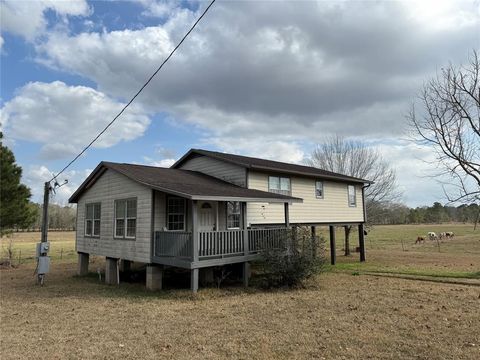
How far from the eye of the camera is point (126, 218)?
47.0 feet

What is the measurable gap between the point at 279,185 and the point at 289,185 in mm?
723

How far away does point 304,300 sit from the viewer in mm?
10258

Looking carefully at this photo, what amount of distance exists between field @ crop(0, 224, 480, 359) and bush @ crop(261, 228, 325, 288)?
518mm

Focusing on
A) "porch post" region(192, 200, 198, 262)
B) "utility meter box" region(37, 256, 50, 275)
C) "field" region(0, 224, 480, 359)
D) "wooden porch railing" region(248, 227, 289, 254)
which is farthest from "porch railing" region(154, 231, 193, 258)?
"utility meter box" region(37, 256, 50, 275)

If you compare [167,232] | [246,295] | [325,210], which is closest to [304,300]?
[246,295]

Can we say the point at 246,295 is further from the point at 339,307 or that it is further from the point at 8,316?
the point at 8,316

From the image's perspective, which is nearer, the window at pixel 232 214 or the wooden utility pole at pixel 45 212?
the window at pixel 232 214

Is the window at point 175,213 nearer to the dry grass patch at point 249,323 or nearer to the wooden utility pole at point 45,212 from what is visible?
the dry grass patch at point 249,323

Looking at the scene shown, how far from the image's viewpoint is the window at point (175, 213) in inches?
539

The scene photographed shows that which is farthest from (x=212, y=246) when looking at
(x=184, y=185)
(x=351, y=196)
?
(x=351, y=196)

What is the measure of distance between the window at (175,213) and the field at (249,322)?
2.49 metres

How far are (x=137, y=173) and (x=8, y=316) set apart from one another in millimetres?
6424

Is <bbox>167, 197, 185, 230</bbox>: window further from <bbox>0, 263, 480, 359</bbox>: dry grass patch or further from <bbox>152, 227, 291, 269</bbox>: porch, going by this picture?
<bbox>0, 263, 480, 359</bbox>: dry grass patch

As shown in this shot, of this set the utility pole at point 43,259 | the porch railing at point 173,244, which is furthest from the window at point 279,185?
the utility pole at point 43,259
